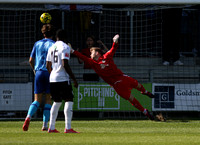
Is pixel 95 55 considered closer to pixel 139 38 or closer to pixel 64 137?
pixel 64 137

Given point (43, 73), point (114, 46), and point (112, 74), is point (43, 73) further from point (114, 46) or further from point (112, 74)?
point (112, 74)

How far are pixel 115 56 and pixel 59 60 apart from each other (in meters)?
7.99

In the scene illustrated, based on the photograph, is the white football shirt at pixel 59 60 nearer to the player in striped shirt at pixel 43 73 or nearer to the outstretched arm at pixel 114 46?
the player in striped shirt at pixel 43 73

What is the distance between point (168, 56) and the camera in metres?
16.4

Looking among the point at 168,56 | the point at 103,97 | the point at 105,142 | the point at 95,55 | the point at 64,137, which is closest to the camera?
the point at 105,142

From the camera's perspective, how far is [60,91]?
8.94m

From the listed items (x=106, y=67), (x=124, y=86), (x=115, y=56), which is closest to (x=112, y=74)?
(x=106, y=67)

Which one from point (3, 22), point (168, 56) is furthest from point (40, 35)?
point (168, 56)

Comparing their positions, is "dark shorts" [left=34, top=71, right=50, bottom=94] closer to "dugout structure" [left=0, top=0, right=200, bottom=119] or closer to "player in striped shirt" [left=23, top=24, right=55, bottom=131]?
"player in striped shirt" [left=23, top=24, right=55, bottom=131]

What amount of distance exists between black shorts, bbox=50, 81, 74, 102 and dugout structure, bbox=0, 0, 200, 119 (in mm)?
4316

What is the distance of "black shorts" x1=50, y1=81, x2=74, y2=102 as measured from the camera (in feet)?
29.3

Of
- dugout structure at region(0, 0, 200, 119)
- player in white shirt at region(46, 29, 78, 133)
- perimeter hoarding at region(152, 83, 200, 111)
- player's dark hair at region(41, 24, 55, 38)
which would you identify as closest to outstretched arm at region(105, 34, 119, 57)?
dugout structure at region(0, 0, 200, 119)

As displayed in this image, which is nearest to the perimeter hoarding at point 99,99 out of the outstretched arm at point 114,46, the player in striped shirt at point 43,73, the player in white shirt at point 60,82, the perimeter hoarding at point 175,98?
the perimeter hoarding at point 175,98

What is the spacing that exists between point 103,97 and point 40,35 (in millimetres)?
3711
